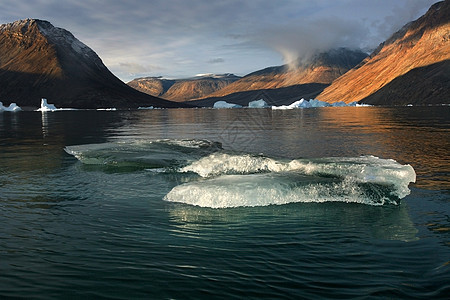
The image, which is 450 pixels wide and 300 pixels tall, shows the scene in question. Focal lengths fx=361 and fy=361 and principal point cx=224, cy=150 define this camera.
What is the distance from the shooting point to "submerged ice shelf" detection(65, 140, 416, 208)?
12828 millimetres

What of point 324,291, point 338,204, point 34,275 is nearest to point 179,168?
point 338,204

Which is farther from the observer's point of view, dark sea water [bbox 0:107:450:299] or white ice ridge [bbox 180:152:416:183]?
white ice ridge [bbox 180:152:416:183]

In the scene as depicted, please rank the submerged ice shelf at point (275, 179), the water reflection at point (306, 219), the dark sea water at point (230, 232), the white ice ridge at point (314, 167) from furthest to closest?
the white ice ridge at point (314, 167) → the submerged ice shelf at point (275, 179) → the water reflection at point (306, 219) → the dark sea water at point (230, 232)

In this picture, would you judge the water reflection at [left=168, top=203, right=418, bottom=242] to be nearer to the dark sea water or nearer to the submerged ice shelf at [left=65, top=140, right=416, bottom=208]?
the dark sea water

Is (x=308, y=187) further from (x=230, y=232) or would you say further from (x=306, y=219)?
(x=230, y=232)

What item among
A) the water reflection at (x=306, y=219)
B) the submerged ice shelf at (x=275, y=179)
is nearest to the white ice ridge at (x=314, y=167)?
the submerged ice shelf at (x=275, y=179)

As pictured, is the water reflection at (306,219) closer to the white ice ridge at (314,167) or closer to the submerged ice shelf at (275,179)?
the submerged ice shelf at (275,179)

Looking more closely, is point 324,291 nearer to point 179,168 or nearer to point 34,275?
point 34,275

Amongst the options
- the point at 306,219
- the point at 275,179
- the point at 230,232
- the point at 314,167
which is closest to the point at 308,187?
the point at 275,179

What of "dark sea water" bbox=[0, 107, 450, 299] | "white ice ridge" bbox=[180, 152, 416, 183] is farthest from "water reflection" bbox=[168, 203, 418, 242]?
"white ice ridge" bbox=[180, 152, 416, 183]

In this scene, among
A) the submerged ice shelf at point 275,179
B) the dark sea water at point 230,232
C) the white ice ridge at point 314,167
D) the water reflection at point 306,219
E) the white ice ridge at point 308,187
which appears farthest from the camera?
the white ice ridge at point 314,167

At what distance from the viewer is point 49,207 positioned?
12.5 meters

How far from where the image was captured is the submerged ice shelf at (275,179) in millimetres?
12828

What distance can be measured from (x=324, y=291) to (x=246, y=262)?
1.88 metres
